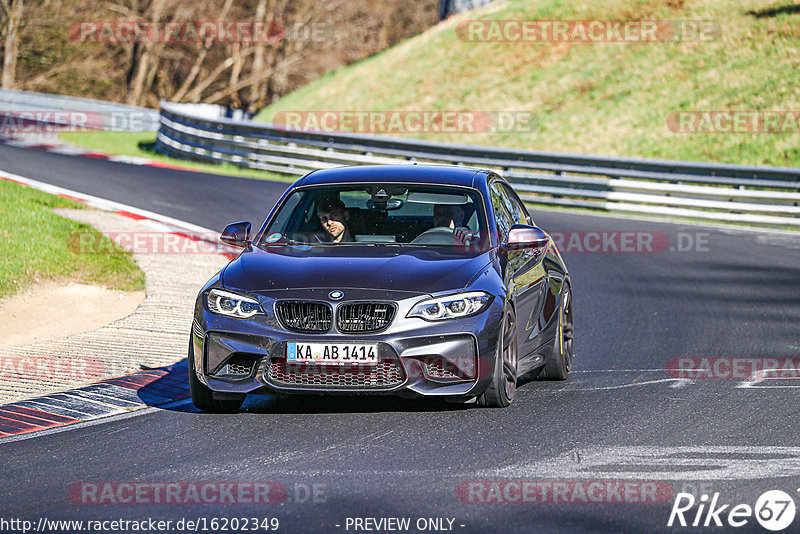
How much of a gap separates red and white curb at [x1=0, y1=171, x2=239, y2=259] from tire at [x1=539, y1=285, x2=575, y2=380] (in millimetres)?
6406

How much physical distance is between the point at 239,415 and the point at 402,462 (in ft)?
5.58

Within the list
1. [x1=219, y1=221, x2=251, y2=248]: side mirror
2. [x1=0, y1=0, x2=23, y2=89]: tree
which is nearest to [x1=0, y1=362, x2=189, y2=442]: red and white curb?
[x1=219, y1=221, x2=251, y2=248]: side mirror

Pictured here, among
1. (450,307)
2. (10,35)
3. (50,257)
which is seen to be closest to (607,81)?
(50,257)

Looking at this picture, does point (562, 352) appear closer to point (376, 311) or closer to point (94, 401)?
point (376, 311)

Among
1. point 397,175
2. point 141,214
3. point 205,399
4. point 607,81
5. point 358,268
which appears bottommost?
point 141,214

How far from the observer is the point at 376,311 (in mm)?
7355

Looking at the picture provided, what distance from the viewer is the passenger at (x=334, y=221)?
8.69 meters

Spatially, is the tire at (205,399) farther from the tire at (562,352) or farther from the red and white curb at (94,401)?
the tire at (562,352)

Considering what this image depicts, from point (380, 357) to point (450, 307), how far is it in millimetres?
548

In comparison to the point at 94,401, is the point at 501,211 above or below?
above

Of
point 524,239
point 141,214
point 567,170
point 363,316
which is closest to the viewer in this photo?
point 363,316

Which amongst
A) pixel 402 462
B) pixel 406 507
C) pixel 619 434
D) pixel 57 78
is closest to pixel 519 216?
pixel 619 434

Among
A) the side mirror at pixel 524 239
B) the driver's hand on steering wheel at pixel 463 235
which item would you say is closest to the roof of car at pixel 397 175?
the driver's hand on steering wheel at pixel 463 235

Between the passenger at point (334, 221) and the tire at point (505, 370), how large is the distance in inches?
59.3
